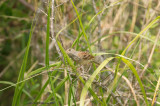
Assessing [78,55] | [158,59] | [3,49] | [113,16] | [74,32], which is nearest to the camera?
[78,55]

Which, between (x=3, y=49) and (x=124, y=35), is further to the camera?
(x=3, y=49)

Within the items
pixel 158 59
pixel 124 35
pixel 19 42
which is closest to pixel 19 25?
pixel 19 42

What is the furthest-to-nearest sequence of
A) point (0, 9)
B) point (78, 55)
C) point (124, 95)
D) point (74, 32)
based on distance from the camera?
point (0, 9) → point (74, 32) → point (124, 95) → point (78, 55)

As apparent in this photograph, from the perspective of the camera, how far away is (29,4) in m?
1.97

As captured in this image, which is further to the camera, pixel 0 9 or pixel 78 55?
pixel 0 9

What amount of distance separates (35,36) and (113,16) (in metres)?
0.75

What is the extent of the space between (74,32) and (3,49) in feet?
2.89

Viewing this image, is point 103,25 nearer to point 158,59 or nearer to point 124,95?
point 158,59

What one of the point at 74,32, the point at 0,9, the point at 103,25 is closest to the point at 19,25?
the point at 0,9

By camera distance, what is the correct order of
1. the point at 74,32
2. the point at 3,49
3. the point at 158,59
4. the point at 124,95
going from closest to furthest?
the point at 124,95
the point at 158,59
the point at 74,32
the point at 3,49

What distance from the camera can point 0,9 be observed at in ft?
6.29

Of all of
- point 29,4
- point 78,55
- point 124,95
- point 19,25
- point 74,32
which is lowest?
point 124,95

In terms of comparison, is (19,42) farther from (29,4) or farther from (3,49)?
(29,4)

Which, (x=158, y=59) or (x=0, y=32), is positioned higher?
(x=0, y=32)
